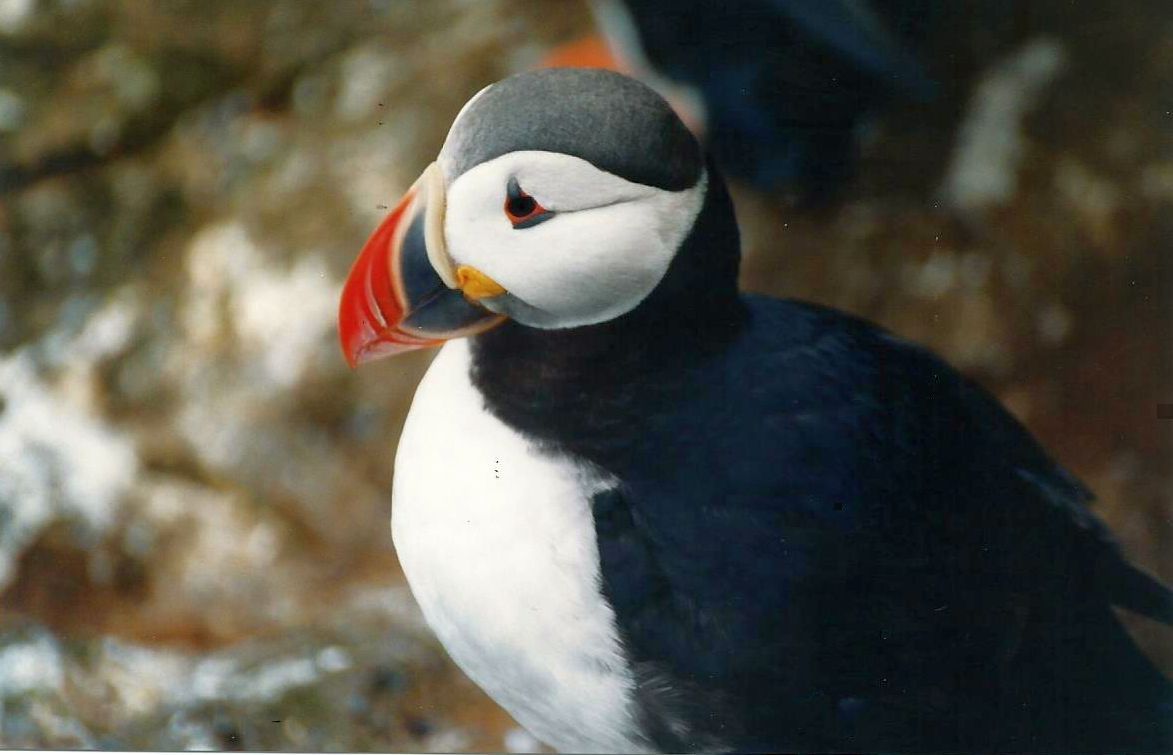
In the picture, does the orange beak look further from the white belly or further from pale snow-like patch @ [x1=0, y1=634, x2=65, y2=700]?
pale snow-like patch @ [x1=0, y1=634, x2=65, y2=700]

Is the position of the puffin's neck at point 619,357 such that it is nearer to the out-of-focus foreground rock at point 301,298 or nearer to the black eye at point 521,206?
the black eye at point 521,206

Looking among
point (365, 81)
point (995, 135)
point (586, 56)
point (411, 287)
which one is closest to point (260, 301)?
point (365, 81)

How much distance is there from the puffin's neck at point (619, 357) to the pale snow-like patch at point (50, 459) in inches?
36.5

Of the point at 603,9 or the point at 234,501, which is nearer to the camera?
the point at 603,9

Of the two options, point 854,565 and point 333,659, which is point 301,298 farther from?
point 854,565

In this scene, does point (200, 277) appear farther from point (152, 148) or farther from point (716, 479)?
point (716, 479)

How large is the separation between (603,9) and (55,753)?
1.67 metres

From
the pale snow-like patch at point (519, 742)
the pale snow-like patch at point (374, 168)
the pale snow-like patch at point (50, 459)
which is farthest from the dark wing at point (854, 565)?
the pale snow-like patch at point (50, 459)

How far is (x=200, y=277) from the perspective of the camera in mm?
2229

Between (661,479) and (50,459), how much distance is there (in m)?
1.24

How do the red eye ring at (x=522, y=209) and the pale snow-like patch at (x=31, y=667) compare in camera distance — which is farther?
the pale snow-like patch at (x=31, y=667)

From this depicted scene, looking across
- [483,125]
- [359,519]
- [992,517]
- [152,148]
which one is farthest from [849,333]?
[152,148]

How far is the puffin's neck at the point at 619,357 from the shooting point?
5.55 ft

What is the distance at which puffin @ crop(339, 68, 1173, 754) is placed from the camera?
5.33 ft
